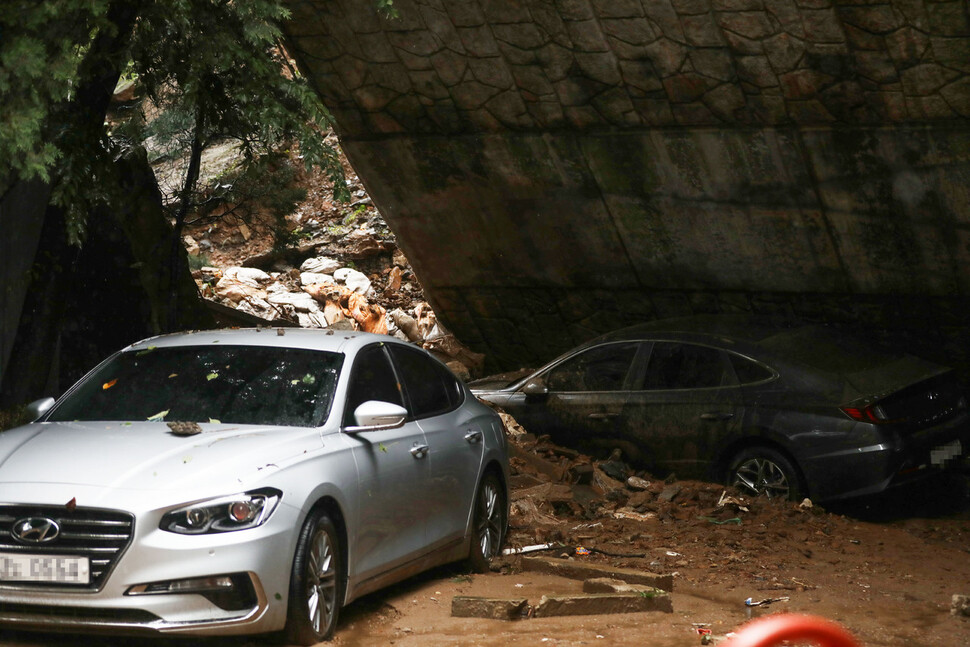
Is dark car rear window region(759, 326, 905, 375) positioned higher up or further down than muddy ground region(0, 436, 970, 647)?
higher up

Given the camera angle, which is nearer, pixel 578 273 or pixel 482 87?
pixel 482 87

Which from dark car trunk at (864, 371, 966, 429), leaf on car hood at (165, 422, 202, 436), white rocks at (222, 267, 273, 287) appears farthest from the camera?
white rocks at (222, 267, 273, 287)

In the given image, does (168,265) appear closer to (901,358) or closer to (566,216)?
(566,216)

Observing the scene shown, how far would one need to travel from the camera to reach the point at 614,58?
11.4 m

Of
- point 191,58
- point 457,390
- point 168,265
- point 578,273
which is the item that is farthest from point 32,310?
point 578,273

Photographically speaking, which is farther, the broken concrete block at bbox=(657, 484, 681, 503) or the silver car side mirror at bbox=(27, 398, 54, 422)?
the broken concrete block at bbox=(657, 484, 681, 503)

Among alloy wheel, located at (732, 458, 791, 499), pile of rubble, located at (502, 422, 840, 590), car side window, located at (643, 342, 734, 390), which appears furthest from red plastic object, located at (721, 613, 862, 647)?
car side window, located at (643, 342, 734, 390)

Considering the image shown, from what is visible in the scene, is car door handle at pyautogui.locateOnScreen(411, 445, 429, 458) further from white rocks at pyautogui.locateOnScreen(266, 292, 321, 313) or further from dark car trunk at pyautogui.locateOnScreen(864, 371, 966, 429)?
white rocks at pyautogui.locateOnScreen(266, 292, 321, 313)

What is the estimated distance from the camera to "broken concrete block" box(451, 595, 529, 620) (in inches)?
233

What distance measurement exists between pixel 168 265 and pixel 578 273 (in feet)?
18.6

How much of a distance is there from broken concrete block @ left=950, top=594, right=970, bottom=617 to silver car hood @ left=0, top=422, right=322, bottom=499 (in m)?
3.63

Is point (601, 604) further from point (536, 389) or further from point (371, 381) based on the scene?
point (536, 389)

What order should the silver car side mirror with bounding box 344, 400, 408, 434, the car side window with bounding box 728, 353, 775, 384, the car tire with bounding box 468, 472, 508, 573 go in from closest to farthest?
the silver car side mirror with bounding box 344, 400, 408, 434 < the car tire with bounding box 468, 472, 508, 573 < the car side window with bounding box 728, 353, 775, 384

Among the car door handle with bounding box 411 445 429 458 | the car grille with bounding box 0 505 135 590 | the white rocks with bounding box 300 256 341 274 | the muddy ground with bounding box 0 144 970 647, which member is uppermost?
the white rocks with bounding box 300 256 341 274
